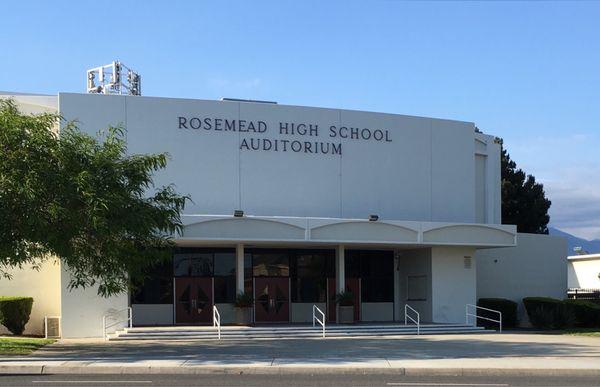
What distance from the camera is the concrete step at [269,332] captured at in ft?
89.3

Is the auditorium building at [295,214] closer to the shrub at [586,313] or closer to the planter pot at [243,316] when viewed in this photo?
the planter pot at [243,316]

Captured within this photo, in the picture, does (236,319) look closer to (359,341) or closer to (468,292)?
(359,341)

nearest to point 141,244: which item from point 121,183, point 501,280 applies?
point 121,183

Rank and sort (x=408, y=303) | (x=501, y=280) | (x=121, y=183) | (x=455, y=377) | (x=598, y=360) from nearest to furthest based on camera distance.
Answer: (x=455, y=377), (x=598, y=360), (x=121, y=183), (x=408, y=303), (x=501, y=280)

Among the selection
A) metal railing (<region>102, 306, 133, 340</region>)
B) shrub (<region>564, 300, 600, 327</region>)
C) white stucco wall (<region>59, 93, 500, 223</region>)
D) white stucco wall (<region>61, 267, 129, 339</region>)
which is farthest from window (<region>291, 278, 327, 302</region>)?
shrub (<region>564, 300, 600, 327</region>)

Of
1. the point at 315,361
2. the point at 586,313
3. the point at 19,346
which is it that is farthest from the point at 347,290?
the point at 315,361

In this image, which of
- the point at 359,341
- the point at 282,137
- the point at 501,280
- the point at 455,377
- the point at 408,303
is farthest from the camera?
the point at 501,280

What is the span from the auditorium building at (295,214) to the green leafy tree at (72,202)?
7239 mm

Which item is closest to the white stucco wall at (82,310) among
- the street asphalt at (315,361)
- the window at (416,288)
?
the street asphalt at (315,361)

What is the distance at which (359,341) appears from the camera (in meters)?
25.2

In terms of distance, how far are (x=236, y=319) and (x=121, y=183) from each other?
37.2ft

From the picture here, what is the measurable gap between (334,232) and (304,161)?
12.9ft

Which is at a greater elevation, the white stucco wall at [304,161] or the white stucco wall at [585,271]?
the white stucco wall at [304,161]

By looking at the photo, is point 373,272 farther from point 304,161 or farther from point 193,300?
point 193,300
